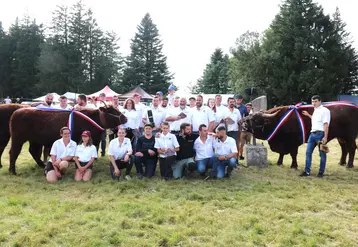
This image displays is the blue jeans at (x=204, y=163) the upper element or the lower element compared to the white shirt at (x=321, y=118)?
lower

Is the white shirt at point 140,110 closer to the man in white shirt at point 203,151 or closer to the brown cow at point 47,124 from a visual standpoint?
the brown cow at point 47,124

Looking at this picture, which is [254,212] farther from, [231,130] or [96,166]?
[96,166]

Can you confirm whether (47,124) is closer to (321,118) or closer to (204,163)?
→ (204,163)

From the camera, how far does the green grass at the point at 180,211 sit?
12.7 feet

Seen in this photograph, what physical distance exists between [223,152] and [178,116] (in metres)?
1.41

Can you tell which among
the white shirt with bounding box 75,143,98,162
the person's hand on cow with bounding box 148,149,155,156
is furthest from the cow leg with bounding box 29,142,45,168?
the person's hand on cow with bounding box 148,149,155,156

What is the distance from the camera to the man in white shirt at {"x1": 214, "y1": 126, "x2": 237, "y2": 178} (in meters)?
6.86

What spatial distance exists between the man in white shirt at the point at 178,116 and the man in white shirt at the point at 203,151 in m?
0.74

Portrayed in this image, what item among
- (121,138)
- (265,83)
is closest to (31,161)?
(121,138)

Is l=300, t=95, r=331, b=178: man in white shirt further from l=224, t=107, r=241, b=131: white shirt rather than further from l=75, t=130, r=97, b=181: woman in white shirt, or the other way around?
l=75, t=130, r=97, b=181: woman in white shirt

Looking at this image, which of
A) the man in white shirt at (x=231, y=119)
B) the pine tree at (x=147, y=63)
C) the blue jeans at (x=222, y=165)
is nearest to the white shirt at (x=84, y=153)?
the blue jeans at (x=222, y=165)

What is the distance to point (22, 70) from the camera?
46.4 metres

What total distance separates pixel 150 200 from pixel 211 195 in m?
1.12

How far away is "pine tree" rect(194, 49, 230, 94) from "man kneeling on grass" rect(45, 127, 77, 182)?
1795 inches
